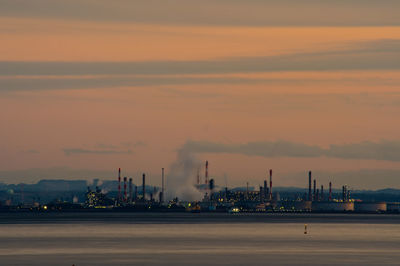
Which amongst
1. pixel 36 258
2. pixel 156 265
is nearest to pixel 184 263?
pixel 156 265

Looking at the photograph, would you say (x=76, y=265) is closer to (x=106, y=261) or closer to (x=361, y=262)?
(x=106, y=261)

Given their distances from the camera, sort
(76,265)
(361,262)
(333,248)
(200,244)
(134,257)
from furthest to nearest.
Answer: (200,244) < (333,248) < (134,257) < (361,262) < (76,265)

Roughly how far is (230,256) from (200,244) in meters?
24.3

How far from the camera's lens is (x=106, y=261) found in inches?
3110

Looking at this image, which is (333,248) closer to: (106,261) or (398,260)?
(398,260)

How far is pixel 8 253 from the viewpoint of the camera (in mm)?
90062

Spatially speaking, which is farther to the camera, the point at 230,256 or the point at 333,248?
the point at 333,248

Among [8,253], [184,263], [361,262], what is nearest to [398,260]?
[361,262]

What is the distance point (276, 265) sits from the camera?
244 ft

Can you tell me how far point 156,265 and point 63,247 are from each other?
31081 millimetres

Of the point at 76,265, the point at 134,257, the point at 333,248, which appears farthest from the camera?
the point at 333,248

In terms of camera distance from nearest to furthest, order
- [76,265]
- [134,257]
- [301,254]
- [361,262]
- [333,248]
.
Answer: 1. [76,265]
2. [361,262]
3. [134,257]
4. [301,254]
5. [333,248]

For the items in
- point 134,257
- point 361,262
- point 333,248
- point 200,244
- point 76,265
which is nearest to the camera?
point 76,265

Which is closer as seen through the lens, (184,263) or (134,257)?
(184,263)
